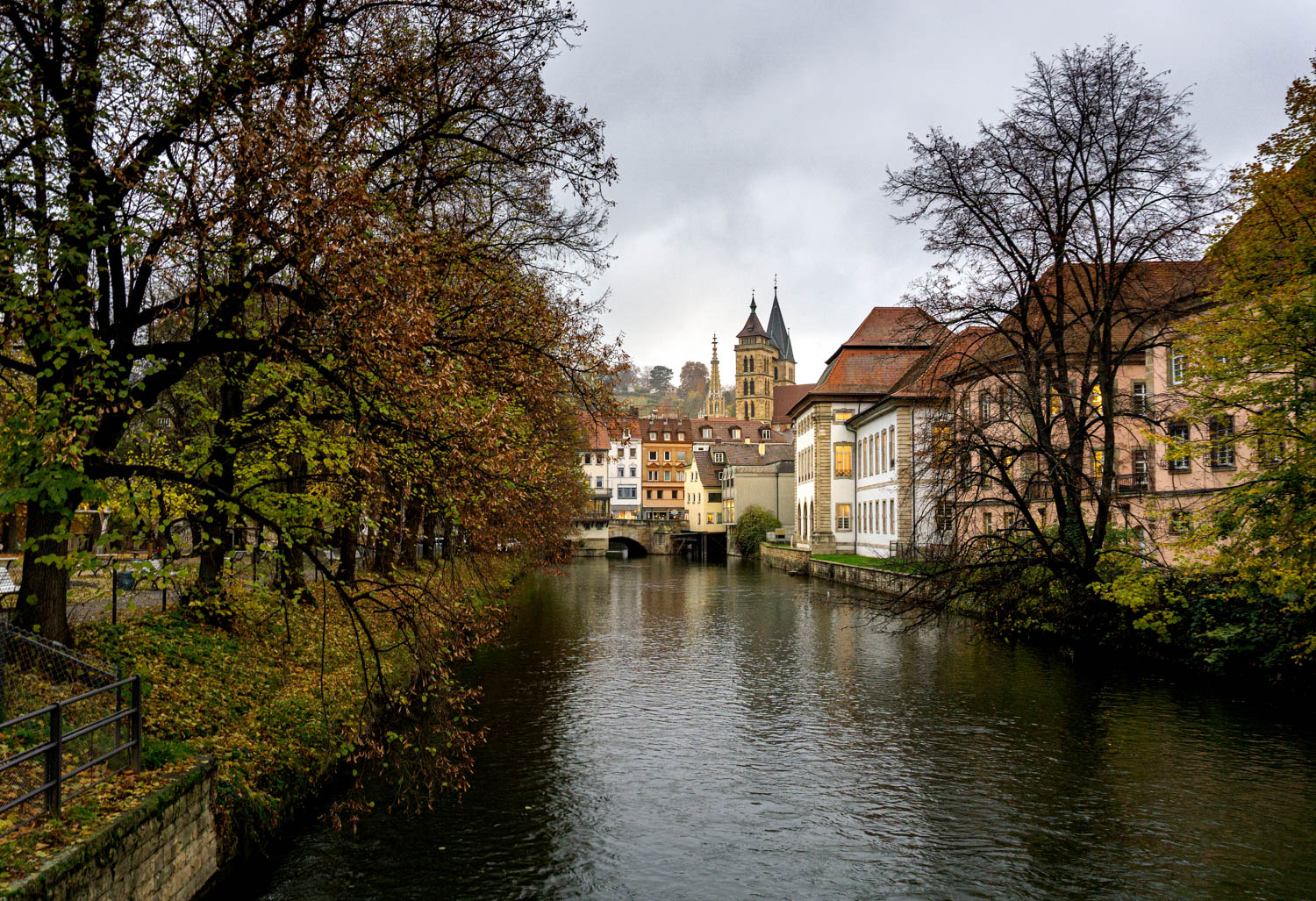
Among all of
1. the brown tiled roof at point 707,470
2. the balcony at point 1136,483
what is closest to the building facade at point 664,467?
the brown tiled roof at point 707,470

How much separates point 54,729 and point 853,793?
9.13m

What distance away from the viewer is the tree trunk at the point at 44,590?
964 cm

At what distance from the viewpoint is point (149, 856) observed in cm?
734

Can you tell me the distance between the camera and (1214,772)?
41.7 feet

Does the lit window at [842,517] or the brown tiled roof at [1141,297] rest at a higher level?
the brown tiled roof at [1141,297]

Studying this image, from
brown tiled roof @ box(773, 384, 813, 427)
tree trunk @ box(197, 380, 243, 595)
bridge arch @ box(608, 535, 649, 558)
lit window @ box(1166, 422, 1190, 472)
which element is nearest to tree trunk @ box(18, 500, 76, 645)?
tree trunk @ box(197, 380, 243, 595)

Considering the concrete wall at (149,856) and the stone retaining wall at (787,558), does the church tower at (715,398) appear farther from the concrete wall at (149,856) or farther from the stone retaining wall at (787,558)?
the concrete wall at (149,856)

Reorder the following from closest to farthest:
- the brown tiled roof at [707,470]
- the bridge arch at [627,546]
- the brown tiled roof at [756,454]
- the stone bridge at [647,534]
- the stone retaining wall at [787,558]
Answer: the stone retaining wall at [787,558] < the brown tiled roof at [756,454] < the bridge arch at [627,546] < the stone bridge at [647,534] < the brown tiled roof at [707,470]

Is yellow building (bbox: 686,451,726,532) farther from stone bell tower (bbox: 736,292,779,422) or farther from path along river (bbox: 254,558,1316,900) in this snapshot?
path along river (bbox: 254,558,1316,900)

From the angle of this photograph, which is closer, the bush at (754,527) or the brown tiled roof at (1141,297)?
the brown tiled roof at (1141,297)

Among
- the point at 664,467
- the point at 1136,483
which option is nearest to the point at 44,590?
the point at 1136,483

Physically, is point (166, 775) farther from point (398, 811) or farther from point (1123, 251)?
point (1123, 251)

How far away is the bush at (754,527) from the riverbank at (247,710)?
5706 centimetres

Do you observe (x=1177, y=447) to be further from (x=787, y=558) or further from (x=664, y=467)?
(x=664, y=467)
